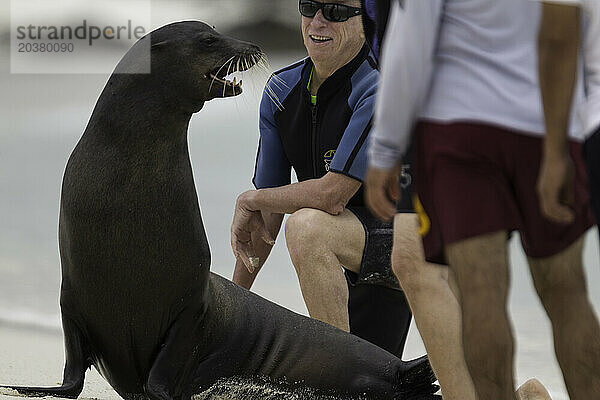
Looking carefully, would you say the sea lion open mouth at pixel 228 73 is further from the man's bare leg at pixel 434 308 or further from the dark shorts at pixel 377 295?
the dark shorts at pixel 377 295

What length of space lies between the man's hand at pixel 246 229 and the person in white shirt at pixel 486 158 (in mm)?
1822

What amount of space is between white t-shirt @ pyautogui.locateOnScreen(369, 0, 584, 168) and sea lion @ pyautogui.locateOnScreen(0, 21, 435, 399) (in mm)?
1144

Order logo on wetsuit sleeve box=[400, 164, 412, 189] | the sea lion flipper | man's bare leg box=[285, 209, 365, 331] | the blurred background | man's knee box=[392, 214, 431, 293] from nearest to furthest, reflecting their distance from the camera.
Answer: logo on wetsuit sleeve box=[400, 164, 412, 189]
man's knee box=[392, 214, 431, 293]
the sea lion flipper
man's bare leg box=[285, 209, 365, 331]
the blurred background

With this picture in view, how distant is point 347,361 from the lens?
338cm

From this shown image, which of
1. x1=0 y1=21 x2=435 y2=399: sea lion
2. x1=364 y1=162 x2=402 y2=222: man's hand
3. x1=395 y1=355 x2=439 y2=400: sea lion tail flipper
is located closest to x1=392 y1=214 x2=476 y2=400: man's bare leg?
x1=395 y1=355 x2=439 y2=400: sea lion tail flipper

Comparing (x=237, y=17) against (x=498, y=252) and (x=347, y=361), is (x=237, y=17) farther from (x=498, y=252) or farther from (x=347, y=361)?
(x=498, y=252)

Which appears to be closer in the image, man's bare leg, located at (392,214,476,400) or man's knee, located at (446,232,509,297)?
man's knee, located at (446,232,509,297)

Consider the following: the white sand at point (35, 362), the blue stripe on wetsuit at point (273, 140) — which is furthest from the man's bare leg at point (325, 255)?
the white sand at point (35, 362)

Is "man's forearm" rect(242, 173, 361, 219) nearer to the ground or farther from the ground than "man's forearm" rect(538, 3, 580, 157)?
nearer to the ground

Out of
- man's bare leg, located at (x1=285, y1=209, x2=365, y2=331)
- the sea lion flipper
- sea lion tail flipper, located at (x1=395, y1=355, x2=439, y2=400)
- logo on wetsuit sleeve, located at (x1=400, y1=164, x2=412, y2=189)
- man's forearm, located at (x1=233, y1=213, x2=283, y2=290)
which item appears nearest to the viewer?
logo on wetsuit sleeve, located at (x1=400, y1=164, x2=412, y2=189)

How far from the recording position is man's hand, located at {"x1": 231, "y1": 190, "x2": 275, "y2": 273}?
3.77 metres

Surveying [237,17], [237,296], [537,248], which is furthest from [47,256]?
[237,17]

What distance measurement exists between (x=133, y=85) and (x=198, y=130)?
9948mm

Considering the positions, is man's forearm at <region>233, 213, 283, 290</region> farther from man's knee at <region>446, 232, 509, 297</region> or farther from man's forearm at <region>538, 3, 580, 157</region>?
man's forearm at <region>538, 3, 580, 157</region>
